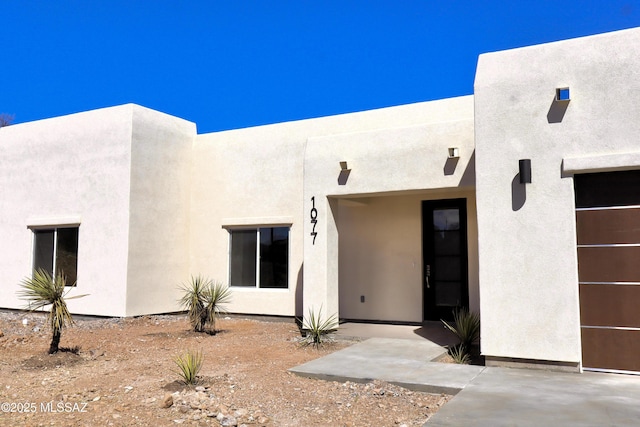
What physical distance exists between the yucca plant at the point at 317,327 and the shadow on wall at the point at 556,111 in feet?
17.9

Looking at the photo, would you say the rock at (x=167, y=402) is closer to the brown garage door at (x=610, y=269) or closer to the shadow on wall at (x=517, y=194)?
A: the shadow on wall at (x=517, y=194)

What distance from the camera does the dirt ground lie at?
5.73 m

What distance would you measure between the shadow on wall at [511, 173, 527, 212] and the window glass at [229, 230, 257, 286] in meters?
7.69

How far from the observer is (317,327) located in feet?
32.5

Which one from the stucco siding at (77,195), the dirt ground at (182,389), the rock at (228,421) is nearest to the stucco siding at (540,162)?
the dirt ground at (182,389)

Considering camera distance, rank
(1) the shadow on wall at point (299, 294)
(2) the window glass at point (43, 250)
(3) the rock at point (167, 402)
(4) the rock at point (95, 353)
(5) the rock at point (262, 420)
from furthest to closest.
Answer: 1. (2) the window glass at point (43, 250)
2. (1) the shadow on wall at point (299, 294)
3. (4) the rock at point (95, 353)
4. (3) the rock at point (167, 402)
5. (5) the rock at point (262, 420)

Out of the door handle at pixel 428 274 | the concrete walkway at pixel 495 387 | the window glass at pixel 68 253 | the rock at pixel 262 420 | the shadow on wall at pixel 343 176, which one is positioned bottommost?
the rock at pixel 262 420

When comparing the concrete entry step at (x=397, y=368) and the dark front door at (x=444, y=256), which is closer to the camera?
the concrete entry step at (x=397, y=368)

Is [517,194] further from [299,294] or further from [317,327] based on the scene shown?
[299,294]

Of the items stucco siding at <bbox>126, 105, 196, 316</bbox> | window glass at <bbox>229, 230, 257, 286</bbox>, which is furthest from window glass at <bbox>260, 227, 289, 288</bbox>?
stucco siding at <bbox>126, 105, 196, 316</bbox>

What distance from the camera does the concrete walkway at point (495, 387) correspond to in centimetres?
523

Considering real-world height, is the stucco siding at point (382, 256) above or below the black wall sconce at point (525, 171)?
below

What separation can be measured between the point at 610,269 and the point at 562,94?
2.57 meters

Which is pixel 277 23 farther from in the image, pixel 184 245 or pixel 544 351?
pixel 544 351
